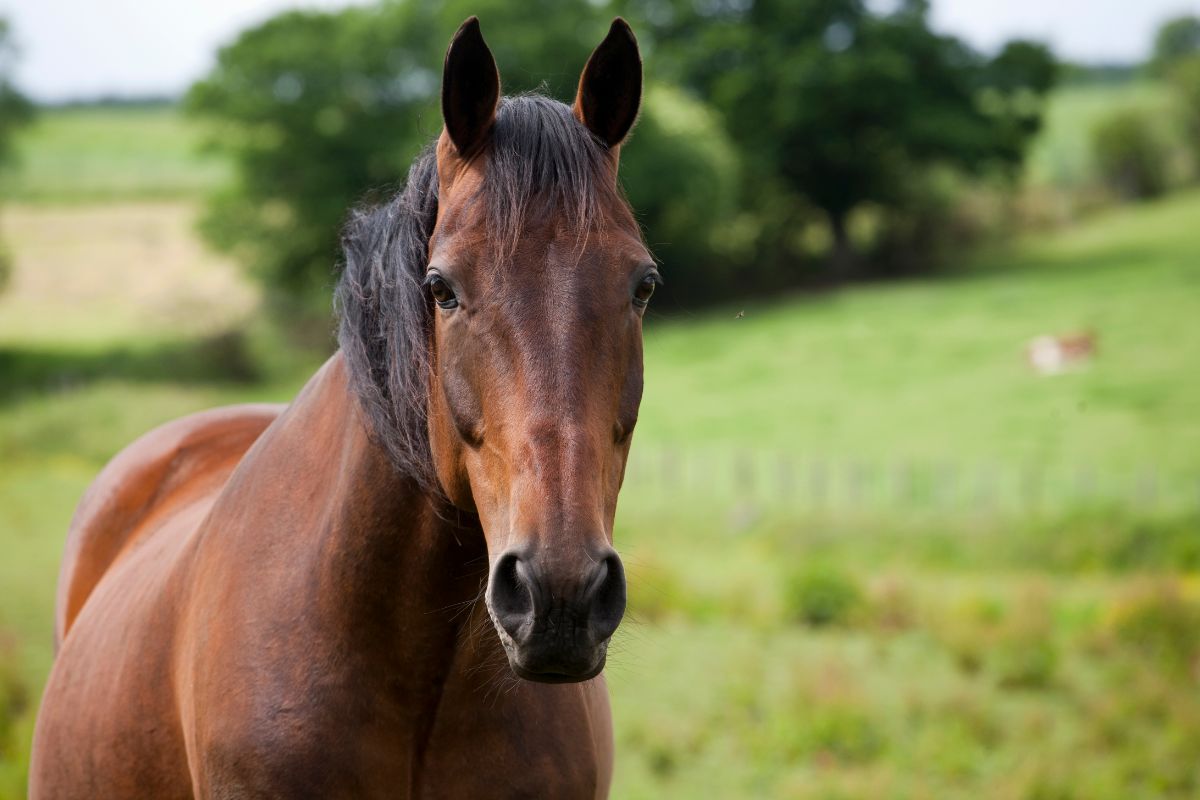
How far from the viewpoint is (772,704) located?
9.50m

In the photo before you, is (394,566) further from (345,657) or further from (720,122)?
(720,122)

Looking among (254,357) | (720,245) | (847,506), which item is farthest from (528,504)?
(720,245)

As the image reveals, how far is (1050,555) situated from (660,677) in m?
7.83

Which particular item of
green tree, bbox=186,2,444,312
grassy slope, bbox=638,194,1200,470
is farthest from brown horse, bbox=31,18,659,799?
green tree, bbox=186,2,444,312

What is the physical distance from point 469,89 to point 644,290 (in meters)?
0.53

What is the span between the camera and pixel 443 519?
2211 mm

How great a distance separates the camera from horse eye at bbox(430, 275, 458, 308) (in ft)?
6.68

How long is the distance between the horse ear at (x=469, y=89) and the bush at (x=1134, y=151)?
44.4 m

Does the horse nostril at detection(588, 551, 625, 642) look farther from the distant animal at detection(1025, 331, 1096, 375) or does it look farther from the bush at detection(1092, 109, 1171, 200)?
the bush at detection(1092, 109, 1171, 200)

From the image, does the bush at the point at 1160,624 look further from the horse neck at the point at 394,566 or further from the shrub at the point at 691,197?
the shrub at the point at 691,197

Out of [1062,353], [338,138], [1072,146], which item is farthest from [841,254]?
[338,138]

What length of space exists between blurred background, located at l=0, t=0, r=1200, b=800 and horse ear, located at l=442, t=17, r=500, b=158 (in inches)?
19.7

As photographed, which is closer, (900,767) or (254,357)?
(900,767)

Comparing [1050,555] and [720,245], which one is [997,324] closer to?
[720,245]
